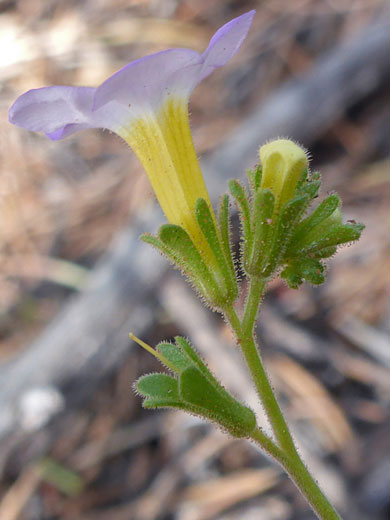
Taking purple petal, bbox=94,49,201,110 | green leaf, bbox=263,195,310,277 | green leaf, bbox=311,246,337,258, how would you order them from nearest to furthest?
purple petal, bbox=94,49,201,110 < green leaf, bbox=263,195,310,277 < green leaf, bbox=311,246,337,258

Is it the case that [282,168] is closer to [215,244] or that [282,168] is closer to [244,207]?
[244,207]

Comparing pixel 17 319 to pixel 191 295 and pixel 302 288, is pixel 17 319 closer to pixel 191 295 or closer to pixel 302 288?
pixel 191 295

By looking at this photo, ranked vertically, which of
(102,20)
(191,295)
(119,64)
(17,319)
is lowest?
(191,295)

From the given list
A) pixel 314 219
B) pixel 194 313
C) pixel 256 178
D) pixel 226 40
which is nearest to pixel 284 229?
pixel 314 219

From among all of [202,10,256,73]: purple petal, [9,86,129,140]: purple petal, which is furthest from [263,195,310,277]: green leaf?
[9,86,129,140]: purple petal

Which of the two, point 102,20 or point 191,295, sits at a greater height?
point 102,20

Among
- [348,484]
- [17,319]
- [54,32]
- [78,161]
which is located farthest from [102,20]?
[348,484]

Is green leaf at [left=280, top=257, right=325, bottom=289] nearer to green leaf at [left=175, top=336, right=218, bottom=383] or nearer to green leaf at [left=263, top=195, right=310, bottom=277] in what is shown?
green leaf at [left=263, top=195, right=310, bottom=277]
